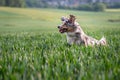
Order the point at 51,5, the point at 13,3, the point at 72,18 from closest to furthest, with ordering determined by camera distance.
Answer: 1. the point at 72,18
2. the point at 13,3
3. the point at 51,5

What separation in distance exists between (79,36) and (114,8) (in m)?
43.1

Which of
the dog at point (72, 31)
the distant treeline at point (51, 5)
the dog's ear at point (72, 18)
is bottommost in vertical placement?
the distant treeline at point (51, 5)

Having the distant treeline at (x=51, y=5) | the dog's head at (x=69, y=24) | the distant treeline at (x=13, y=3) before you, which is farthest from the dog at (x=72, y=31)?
the distant treeline at (x=13, y=3)

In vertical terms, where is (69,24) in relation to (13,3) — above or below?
above

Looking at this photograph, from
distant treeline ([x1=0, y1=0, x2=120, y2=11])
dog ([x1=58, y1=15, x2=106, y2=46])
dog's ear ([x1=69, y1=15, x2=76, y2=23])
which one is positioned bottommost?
distant treeline ([x1=0, y1=0, x2=120, y2=11])

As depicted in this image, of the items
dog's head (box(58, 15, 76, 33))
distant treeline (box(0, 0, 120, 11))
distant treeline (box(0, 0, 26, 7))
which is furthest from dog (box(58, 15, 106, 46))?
distant treeline (box(0, 0, 26, 7))

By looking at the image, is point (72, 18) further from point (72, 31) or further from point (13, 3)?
point (13, 3)

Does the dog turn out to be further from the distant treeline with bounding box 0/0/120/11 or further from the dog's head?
the distant treeline with bounding box 0/0/120/11

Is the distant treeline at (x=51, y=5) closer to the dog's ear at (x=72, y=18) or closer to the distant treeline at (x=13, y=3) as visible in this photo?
the distant treeline at (x=13, y=3)

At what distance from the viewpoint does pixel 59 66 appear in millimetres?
4168

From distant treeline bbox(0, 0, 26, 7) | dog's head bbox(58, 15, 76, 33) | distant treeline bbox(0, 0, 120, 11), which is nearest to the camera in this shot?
dog's head bbox(58, 15, 76, 33)

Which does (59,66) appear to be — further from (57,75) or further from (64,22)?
(64,22)

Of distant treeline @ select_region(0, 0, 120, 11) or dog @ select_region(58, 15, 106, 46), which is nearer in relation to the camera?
dog @ select_region(58, 15, 106, 46)

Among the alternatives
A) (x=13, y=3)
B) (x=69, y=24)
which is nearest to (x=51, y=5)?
(x=13, y=3)
